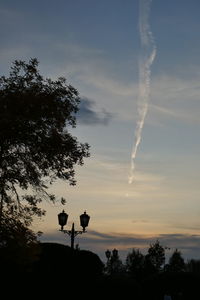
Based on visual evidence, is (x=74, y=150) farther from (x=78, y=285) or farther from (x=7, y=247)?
(x=78, y=285)

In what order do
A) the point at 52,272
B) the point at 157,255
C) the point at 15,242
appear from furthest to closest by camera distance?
the point at 157,255 → the point at 52,272 → the point at 15,242

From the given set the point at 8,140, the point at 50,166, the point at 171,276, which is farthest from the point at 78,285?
the point at 171,276

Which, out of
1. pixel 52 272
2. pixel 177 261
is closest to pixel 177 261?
pixel 177 261

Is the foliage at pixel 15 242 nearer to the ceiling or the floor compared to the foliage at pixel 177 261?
nearer to the floor

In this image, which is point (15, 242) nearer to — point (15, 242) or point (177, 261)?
point (15, 242)

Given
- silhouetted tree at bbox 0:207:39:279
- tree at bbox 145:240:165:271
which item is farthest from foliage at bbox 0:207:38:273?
tree at bbox 145:240:165:271

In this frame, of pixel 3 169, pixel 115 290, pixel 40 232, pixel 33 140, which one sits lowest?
pixel 115 290

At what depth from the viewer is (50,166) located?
23.3 meters

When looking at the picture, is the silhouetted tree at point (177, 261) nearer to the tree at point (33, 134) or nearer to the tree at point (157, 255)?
the tree at point (157, 255)

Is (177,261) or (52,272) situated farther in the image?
(177,261)

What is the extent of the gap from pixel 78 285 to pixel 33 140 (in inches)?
526

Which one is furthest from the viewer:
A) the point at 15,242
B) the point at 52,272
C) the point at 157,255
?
the point at 157,255

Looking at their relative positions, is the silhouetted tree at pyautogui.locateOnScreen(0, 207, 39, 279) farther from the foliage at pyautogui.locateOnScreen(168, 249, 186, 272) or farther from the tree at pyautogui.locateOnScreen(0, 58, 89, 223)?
the foliage at pyautogui.locateOnScreen(168, 249, 186, 272)

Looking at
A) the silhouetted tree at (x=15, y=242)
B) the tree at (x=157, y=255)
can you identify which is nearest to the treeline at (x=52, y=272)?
the silhouetted tree at (x=15, y=242)
